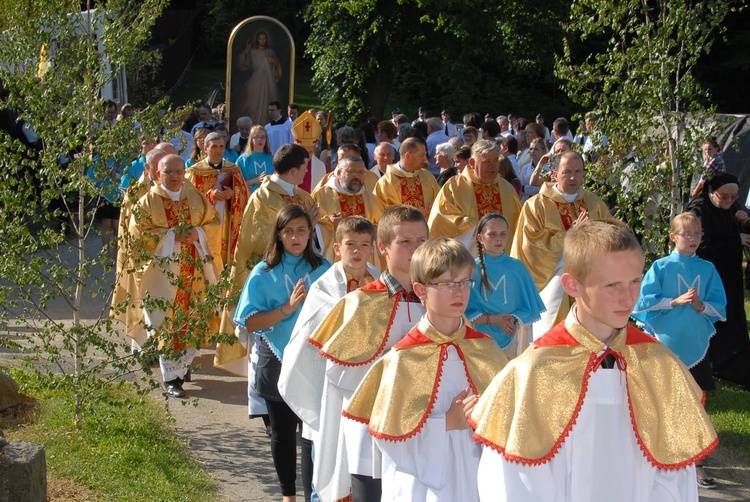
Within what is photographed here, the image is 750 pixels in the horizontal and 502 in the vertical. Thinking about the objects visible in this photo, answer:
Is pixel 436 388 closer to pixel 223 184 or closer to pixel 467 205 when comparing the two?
pixel 467 205

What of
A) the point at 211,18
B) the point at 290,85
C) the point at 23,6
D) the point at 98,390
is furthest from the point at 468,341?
the point at 211,18

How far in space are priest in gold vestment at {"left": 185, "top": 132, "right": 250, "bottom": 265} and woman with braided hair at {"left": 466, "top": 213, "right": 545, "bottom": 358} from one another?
4.31m

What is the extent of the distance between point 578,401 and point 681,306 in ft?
12.8

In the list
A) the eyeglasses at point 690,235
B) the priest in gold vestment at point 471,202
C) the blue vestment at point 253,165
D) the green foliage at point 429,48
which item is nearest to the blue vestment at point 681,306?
the eyeglasses at point 690,235

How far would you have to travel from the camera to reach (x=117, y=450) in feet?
22.1

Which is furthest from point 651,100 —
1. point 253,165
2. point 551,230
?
point 253,165

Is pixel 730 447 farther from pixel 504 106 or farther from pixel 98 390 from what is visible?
pixel 504 106

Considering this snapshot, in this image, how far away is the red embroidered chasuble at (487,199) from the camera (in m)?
9.50

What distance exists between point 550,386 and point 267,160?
31.0ft

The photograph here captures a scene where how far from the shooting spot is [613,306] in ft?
10.6

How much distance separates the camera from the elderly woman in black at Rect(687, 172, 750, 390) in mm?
8562

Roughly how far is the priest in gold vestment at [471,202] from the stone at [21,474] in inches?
182

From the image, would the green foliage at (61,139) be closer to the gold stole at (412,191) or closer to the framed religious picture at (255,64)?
the gold stole at (412,191)

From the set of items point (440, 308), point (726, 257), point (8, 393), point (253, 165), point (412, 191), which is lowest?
point (8, 393)
